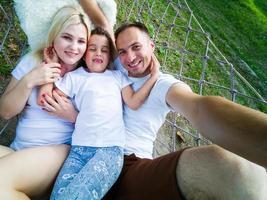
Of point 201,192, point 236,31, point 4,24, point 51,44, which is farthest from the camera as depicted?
point 236,31

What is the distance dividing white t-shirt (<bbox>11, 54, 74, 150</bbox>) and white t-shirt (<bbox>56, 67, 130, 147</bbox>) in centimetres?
9

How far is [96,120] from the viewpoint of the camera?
1.48m

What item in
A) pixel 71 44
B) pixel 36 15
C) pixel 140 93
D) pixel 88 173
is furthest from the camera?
pixel 36 15

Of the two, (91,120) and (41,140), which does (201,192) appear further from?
(41,140)

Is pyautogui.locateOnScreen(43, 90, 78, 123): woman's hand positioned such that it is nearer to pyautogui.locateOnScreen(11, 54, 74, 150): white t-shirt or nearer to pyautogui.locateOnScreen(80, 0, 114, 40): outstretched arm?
pyautogui.locateOnScreen(11, 54, 74, 150): white t-shirt

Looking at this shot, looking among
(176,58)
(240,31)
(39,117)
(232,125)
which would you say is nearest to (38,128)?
(39,117)

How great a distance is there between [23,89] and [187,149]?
2.25 feet

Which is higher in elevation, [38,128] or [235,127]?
[235,127]

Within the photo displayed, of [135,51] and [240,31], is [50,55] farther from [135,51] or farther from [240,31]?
[240,31]

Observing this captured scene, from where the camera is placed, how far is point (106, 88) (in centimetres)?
156

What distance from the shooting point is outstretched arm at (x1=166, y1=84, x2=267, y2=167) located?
88 cm

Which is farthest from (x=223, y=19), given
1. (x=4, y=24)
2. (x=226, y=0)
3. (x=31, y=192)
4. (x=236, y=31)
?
(x=31, y=192)

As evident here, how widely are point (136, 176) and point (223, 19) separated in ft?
14.1

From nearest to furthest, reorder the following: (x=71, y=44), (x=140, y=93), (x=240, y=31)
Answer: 1. (x=140, y=93)
2. (x=71, y=44)
3. (x=240, y=31)
